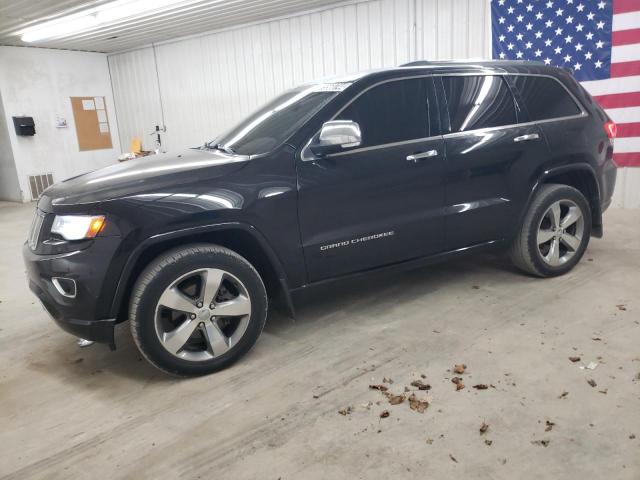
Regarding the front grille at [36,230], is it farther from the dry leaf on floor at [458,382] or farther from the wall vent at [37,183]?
the wall vent at [37,183]

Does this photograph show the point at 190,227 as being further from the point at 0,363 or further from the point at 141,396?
the point at 0,363

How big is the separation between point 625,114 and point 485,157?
13.1ft

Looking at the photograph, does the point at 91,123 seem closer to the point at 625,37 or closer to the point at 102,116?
the point at 102,116

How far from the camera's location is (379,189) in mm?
3285

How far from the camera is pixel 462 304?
149 inches

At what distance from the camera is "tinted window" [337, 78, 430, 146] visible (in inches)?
130

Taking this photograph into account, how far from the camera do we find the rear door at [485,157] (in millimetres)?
3568

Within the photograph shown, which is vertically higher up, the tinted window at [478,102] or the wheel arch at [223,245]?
the tinted window at [478,102]

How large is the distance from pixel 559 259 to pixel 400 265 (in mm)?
1531

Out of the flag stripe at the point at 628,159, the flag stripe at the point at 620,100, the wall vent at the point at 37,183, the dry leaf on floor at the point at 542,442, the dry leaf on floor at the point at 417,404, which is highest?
the flag stripe at the point at 620,100

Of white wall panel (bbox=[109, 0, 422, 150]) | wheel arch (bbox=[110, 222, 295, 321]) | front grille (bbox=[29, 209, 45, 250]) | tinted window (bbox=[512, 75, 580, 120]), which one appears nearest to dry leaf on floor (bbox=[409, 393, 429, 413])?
wheel arch (bbox=[110, 222, 295, 321])

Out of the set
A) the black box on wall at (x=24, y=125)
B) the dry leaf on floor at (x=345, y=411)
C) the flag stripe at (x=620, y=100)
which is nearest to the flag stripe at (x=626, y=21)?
the flag stripe at (x=620, y=100)

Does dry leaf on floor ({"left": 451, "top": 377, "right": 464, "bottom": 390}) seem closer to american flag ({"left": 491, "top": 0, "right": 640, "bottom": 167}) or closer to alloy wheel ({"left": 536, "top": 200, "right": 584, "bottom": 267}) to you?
alloy wheel ({"left": 536, "top": 200, "right": 584, "bottom": 267})

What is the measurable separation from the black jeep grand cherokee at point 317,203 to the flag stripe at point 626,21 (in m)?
2.81
